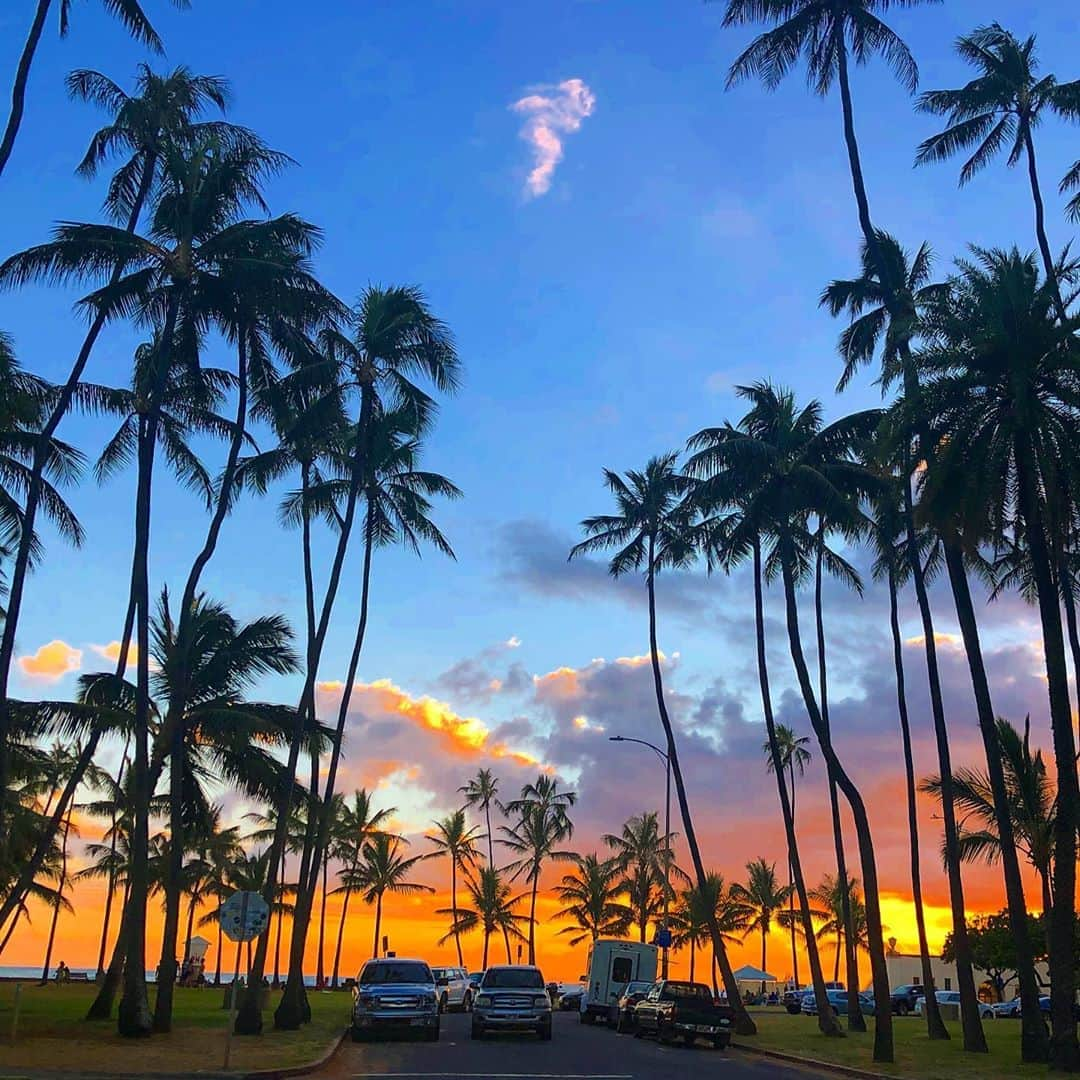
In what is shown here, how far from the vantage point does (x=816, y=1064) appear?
83.9ft

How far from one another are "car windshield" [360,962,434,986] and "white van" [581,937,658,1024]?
13.2 meters

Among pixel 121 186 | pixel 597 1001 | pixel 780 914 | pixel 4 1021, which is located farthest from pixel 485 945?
pixel 121 186

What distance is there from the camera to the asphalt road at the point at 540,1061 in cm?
2097

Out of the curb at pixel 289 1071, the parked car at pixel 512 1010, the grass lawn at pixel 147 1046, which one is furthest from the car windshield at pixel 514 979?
the curb at pixel 289 1071

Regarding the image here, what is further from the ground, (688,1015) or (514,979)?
(514,979)

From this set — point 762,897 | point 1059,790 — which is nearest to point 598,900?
point 762,897

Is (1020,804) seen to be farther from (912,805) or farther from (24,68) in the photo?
(24,68)

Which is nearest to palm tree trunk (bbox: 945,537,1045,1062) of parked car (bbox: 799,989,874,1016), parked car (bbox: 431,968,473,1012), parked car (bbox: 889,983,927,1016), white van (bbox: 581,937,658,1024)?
white van (bbox: 581,937,658,1024)

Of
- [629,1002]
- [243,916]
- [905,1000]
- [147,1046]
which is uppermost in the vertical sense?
[243,916]

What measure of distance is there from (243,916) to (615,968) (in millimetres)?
24268

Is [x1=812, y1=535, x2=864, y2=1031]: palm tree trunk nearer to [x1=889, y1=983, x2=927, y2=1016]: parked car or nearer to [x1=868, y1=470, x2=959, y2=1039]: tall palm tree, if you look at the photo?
[x1=868, y1=470, x2=959, y2=1039]: tall palm tree

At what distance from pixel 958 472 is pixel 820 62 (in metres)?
12.4

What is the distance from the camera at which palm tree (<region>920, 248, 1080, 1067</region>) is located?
23.6m

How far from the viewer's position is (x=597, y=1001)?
4250 centimetres
